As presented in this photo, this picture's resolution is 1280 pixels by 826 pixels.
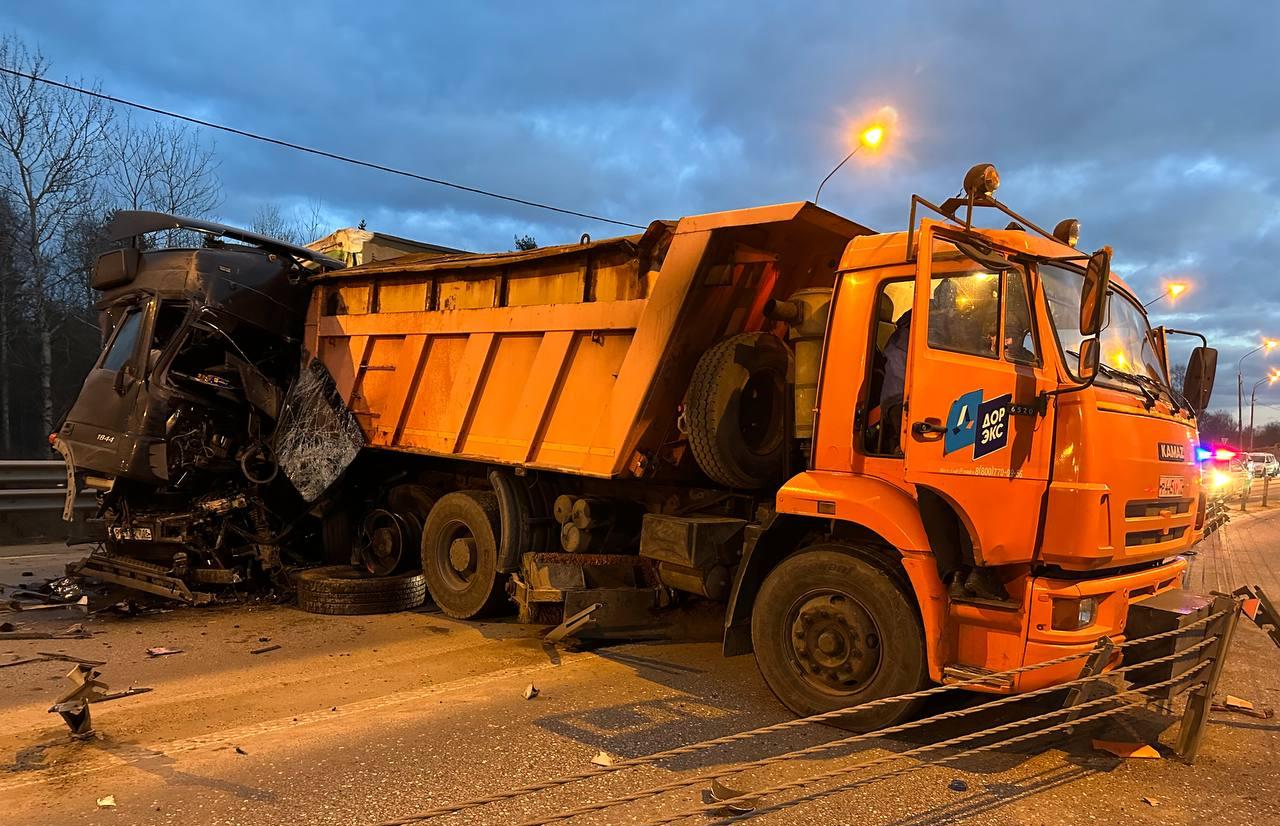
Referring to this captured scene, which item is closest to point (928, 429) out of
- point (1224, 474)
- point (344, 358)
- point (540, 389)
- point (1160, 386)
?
point (1160, 386)

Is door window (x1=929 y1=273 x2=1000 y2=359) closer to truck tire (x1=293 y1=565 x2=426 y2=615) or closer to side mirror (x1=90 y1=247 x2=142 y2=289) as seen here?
truck tire (x1=293 y1=565 x2=426 y2=615)

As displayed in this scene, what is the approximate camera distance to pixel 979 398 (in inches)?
152

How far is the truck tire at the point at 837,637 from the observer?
398cm

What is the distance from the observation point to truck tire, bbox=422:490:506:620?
6504mm

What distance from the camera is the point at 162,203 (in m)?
Result: 22.6

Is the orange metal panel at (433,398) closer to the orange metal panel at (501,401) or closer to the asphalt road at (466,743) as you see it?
the orange metal panel at (501,401)

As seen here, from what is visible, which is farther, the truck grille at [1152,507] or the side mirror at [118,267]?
the side mirror at [118,267]

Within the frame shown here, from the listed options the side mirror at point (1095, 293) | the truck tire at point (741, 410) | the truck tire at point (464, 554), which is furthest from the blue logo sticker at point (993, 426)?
the truck tire at point (464, 554)

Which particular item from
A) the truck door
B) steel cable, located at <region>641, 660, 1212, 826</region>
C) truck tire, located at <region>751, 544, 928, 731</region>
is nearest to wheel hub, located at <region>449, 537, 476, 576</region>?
truck tire, located at <region>751, 544, 928, 731</region>

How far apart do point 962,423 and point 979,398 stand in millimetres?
151

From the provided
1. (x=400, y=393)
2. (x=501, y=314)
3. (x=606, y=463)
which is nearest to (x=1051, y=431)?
(x=606, y=463)

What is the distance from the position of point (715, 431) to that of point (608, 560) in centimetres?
151

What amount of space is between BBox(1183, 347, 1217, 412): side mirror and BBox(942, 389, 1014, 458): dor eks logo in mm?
2425

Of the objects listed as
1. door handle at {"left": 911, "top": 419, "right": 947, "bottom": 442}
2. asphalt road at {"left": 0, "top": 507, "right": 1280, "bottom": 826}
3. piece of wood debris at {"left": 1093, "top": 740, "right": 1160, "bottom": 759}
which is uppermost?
door handle at {"left": 911, "top": 419, "right": 947, "bottom": 442}
